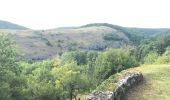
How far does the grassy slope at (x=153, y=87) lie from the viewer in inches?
1932

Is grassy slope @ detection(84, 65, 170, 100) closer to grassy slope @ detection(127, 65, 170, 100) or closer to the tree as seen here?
grassy slope @ detection(127, 65, 170, 100)

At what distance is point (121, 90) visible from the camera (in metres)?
46.9

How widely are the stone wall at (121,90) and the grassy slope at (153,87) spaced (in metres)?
0.80

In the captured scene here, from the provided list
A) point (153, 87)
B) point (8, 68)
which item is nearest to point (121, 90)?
point (153, 87)

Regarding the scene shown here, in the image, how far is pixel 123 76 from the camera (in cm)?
5219

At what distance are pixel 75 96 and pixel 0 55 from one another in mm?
22879

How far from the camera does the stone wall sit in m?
41.7

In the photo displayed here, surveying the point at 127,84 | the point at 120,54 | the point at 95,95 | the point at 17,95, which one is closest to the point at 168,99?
the point at 127,84

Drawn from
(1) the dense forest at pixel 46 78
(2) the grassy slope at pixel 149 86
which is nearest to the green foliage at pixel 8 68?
(1) the dense forest at pixel 46 78

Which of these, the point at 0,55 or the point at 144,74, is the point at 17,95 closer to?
the point at 0,55

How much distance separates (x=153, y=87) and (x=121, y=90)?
774 centimetres

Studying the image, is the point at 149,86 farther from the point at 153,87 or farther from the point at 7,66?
the point at 7,66

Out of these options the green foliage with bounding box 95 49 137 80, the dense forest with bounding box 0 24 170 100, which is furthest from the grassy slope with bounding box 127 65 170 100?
the green foliage with bounding box 95 49 137 80

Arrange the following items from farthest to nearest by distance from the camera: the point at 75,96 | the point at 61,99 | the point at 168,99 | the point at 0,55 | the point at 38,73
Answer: the point at 38,73, the point at 75,96, the point at 61,99, the point at 0,55, the point at 168,99
